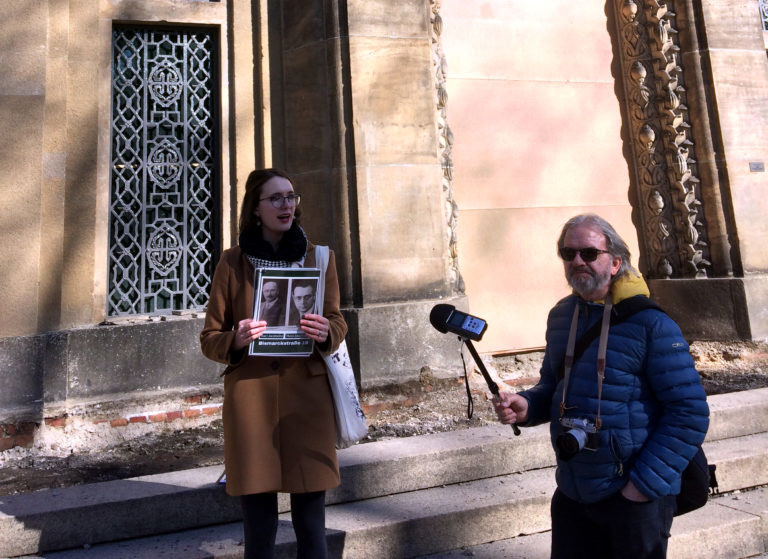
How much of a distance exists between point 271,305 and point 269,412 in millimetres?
408

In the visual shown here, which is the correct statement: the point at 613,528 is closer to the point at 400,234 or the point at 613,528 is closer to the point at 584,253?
the point at 584,253

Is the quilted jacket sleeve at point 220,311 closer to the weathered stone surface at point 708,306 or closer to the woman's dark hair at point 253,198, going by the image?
the woman's dark hair at point 253,198

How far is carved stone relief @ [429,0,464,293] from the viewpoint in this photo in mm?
5879

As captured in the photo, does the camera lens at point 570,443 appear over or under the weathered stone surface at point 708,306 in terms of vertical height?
under

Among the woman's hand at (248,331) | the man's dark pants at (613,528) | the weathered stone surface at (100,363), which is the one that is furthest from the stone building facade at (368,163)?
the man's dark pants at (613,528)

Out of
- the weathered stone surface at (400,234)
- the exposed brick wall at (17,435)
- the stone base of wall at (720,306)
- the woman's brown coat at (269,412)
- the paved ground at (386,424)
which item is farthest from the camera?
the stone base of wall at (720,306)

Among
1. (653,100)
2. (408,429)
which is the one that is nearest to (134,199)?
(408,429)

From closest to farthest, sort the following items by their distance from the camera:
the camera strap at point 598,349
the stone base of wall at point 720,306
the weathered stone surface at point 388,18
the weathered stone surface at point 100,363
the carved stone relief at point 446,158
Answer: the camera strap at point 598,349 < the weathered stone surface at point 100,363 < the weathered stone surface at point 388,18 < the carved stone relief at point 446,158 < the stone base of wall at point 720,306

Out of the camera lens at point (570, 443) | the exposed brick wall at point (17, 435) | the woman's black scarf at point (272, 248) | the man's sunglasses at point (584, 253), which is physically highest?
the woman's black scarf at point (272, 248)

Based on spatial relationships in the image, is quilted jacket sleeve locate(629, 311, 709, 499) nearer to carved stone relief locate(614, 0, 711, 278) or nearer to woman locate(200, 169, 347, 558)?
woman locate(200, 169, 347, 558)

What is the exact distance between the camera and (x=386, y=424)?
471cm

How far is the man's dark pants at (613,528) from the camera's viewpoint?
182 cm

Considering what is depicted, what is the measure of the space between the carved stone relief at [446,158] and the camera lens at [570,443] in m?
3.99

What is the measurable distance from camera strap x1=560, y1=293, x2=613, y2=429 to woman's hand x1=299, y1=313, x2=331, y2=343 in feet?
2.94
